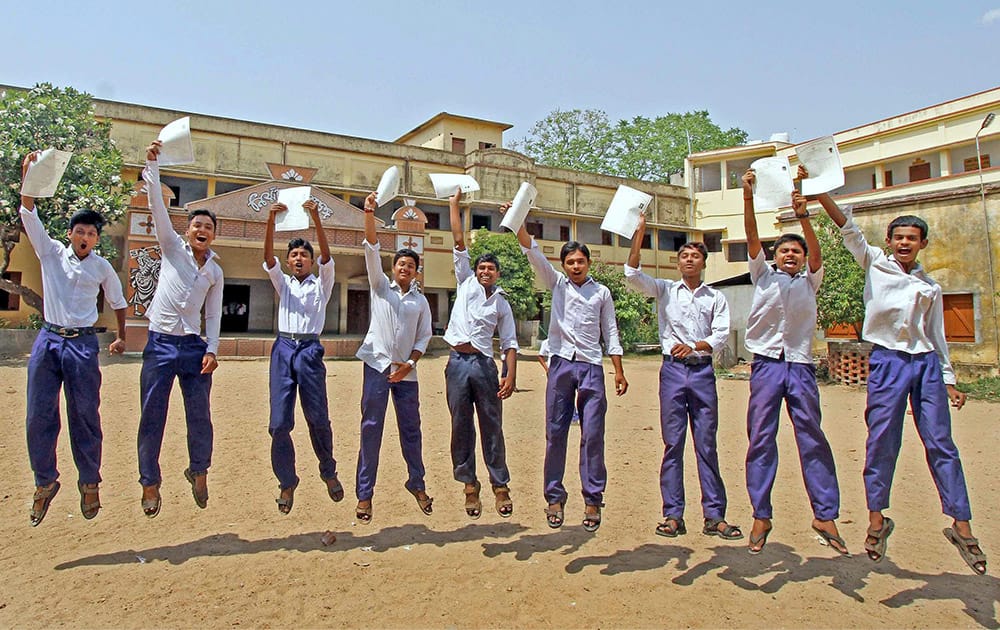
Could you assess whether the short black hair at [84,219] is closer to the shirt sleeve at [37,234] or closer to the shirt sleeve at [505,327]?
the shirt sleeve at [37,234]

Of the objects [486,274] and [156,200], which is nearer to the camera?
[156,200]

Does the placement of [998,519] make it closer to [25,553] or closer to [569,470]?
[569,470]

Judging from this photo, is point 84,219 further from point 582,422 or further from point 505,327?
point 582,422

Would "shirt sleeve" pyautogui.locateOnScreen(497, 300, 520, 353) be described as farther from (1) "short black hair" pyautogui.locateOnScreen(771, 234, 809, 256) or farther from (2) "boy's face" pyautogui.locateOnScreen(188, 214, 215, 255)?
(2) "boy's face" pyautogui.locateOnScreen(188, 214, 215, 255)

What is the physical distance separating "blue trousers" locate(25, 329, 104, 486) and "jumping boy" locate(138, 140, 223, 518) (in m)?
Result: 0.38

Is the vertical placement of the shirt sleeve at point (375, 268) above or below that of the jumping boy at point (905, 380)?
above

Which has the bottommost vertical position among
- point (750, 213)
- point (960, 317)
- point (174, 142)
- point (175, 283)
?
point (175, 283)

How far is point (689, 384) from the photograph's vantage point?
498 cm

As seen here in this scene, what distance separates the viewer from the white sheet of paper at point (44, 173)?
4.92 metres

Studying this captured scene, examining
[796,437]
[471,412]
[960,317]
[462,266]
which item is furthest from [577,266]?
[960,317]

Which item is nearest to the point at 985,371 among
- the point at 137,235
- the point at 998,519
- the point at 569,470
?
the point at 998,519

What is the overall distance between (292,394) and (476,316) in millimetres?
1650

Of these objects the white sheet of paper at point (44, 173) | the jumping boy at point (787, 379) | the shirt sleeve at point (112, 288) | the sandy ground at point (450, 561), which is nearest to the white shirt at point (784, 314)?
the jumping boy at point (787, 379)

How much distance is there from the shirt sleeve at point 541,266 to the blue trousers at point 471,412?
82 centimetres
